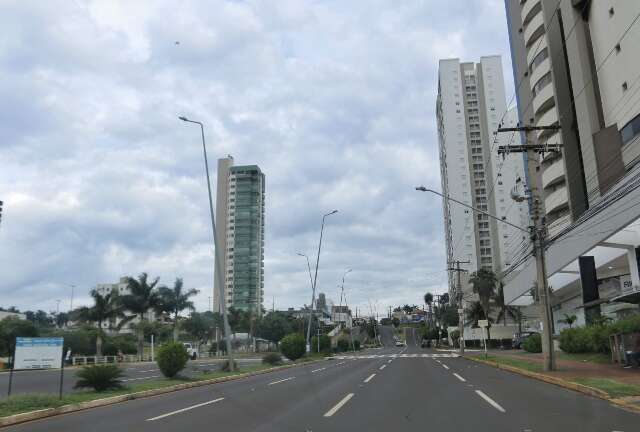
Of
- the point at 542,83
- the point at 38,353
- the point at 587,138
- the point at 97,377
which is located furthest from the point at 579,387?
the point at 542,83

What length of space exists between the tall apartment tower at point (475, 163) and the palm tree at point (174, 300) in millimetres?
73826

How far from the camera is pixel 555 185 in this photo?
188 feet

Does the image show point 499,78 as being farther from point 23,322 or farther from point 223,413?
point 223,413

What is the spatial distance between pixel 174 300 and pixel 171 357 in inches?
1982

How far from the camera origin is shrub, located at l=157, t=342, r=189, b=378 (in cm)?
2211

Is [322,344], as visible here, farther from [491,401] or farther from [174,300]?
[491,401]

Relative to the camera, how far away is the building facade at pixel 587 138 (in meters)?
36.4

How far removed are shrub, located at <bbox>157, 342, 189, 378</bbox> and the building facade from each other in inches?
815

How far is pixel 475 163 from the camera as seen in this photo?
133 meters

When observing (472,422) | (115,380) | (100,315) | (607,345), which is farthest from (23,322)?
(472,422)

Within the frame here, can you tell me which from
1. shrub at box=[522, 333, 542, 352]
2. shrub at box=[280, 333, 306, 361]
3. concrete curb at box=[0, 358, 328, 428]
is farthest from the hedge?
shrub at box=[280, 333, 306, 361]

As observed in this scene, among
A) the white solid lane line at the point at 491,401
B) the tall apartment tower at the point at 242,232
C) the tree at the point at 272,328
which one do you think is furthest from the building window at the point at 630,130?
the tall apartment tower at the point at 242,232

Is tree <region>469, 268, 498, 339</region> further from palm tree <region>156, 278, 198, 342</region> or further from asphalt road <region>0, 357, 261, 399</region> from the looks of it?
asphalt road <region>0, 357, 261, 399</region>

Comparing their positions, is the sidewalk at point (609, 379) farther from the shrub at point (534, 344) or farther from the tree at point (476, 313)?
the tree at point (476, 313)
